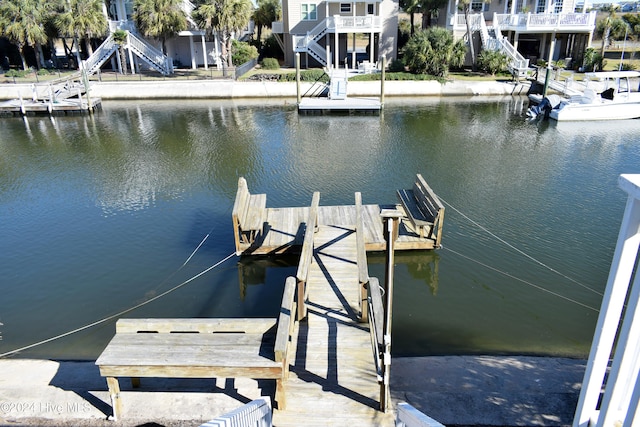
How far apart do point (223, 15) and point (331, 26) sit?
9101 millimetres

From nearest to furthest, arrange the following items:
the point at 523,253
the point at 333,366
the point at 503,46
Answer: the point at 333,366
the point at 523,253
the point at 503,46

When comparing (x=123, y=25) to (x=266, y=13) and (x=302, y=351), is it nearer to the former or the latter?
(x=266, y=13)

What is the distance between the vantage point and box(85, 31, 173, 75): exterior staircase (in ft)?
140

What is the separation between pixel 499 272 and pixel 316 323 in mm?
5931

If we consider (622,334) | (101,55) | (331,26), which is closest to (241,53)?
(331,26)

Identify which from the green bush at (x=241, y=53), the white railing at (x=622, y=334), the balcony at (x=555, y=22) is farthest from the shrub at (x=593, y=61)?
the white railing at (x=622, y=334)

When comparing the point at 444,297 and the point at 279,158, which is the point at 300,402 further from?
the point at 279,158

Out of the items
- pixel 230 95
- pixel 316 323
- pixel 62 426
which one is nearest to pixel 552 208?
pixel 316 323

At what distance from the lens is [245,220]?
12852 millimetres

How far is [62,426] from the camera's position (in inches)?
275

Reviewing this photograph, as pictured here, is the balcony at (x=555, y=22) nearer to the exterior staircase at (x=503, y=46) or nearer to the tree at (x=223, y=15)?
the exterior staircase at (x=503, y=46)

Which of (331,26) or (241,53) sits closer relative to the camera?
(331,26)

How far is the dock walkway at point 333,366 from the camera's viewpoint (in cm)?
655

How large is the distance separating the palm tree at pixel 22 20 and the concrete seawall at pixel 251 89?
5014 millimetres
